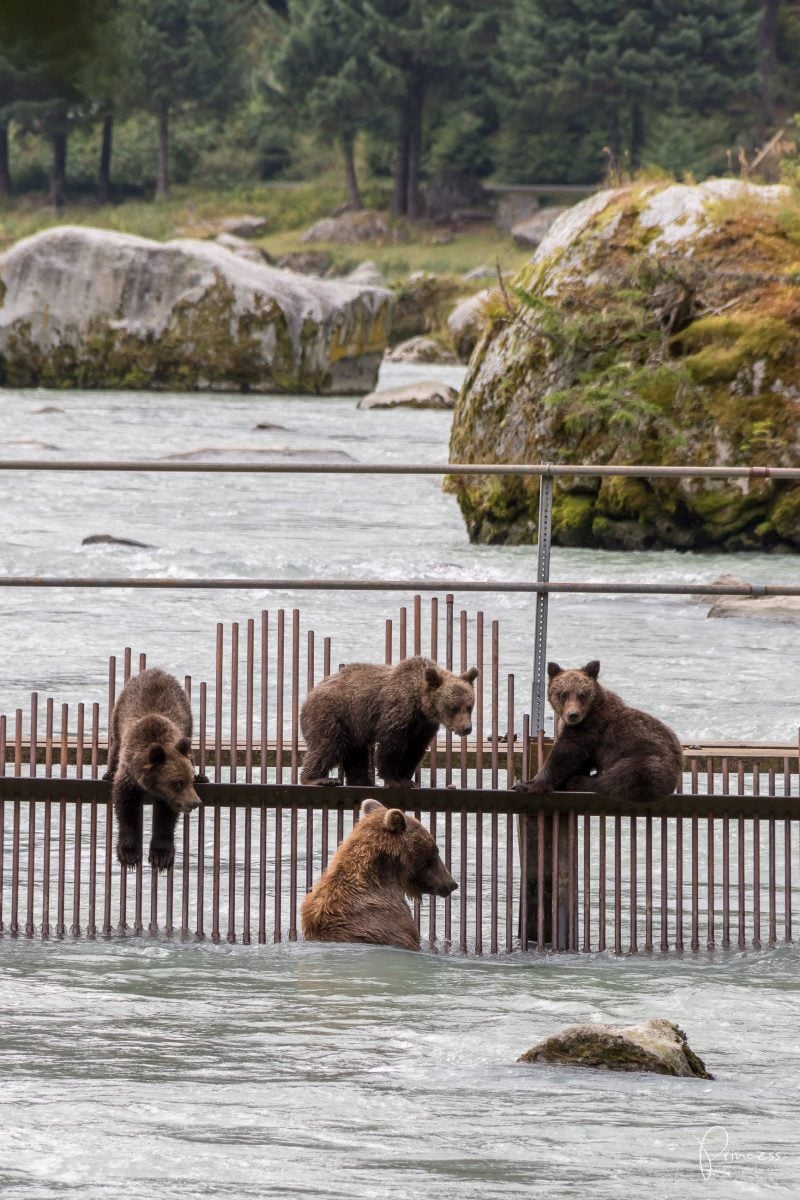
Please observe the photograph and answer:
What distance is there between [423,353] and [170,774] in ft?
168

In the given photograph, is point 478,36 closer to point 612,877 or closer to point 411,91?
point 411,91

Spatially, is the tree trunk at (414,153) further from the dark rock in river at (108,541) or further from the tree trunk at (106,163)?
the dark rock in river at (108,541)

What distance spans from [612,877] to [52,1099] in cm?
493

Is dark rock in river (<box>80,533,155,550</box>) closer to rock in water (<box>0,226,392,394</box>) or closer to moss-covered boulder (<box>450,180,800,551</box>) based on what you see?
moss-covered boulder (<box>450,180,800,551</box>)

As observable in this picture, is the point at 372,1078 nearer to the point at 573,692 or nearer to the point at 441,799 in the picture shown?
the point at 441,799

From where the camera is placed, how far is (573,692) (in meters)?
9.06

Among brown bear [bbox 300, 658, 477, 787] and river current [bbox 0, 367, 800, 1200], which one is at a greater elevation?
brown bear [bbox 300, 658, 477, 787]

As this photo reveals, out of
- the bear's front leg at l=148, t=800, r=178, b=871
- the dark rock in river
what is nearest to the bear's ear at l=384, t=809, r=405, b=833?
the bear's front leg at l=148, t=800, r=178, b=871

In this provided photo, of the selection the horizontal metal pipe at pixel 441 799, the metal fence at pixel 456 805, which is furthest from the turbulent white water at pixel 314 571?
the horizontal metal pipe at pixel 441 799

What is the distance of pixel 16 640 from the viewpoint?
1914 centimetres

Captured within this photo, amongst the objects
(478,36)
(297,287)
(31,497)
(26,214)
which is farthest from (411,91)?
(31,497)

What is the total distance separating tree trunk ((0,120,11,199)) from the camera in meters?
97.4

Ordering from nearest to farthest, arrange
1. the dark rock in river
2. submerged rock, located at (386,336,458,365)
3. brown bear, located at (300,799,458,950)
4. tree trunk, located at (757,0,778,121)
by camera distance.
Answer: brown bear, located at (300,799,458,950) < the dark rock in river < submerged rock, located at (386,336,458,365) < tree trunk, located at (757,0,778,121)

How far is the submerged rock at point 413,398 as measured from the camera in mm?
42562
